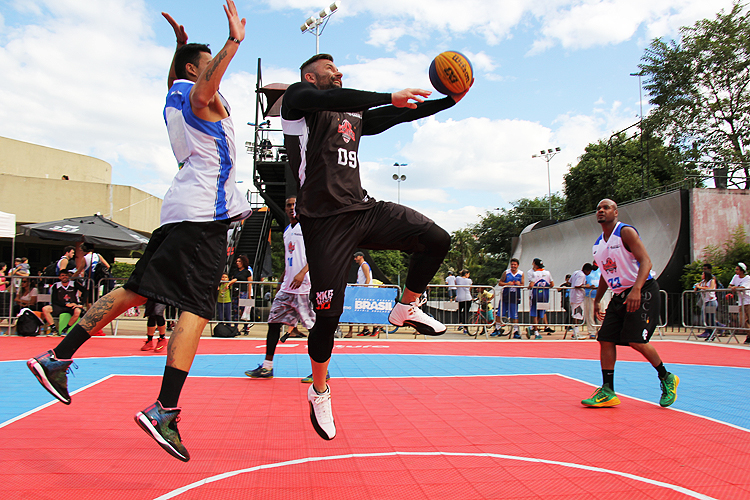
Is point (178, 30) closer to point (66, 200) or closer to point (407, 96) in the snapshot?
point (407, 96)

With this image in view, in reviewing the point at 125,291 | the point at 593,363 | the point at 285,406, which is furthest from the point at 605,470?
the point at 593,363

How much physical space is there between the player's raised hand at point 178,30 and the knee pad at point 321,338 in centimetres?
221

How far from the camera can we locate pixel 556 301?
13.2m

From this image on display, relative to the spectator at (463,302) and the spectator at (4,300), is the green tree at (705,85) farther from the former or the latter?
the spectator at (4,300)

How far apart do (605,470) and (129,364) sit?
6.23 m

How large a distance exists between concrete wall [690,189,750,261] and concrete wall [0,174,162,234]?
34.7 m

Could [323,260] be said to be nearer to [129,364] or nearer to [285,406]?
[285,406]

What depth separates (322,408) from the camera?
2.91 meters

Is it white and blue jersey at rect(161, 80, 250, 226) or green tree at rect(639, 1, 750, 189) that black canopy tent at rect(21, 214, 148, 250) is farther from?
green tree at rect(639, 1, 750, 189)

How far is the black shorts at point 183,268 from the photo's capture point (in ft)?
8.81

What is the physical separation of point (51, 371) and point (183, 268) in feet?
3.01

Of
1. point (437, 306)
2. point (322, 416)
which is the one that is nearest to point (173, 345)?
point (322, 416)

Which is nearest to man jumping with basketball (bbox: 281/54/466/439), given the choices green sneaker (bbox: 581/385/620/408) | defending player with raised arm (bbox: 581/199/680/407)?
green sneaker (bbox: 581/385/620/408)

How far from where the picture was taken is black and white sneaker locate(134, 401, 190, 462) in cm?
238
